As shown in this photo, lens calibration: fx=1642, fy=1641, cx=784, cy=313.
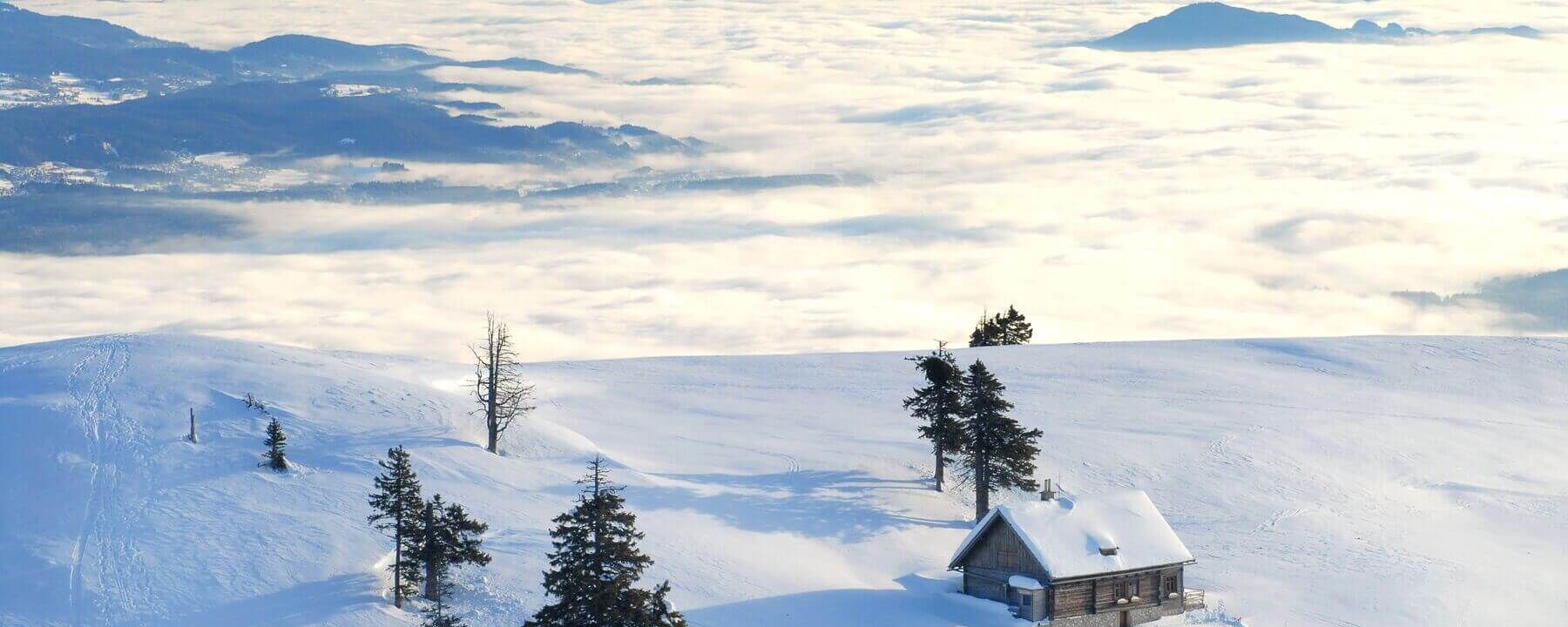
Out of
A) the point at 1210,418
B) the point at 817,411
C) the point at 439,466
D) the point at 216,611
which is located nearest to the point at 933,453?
the point at 817,411

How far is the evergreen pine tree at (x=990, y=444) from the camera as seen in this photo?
5897 cm

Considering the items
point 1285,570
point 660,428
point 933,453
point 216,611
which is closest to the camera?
point 216,611

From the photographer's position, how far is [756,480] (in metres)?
63.0

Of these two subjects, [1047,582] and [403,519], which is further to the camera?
[1047,582]

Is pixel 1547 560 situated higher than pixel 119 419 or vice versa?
pixel 119 419

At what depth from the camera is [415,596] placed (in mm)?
47656

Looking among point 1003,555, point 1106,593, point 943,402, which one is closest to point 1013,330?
point 943,402

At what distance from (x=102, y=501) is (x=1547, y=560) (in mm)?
49209

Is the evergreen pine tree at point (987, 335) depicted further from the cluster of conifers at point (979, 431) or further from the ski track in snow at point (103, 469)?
the ski track in snow at point (103, 469)

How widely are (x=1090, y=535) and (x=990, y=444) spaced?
9.48 meters

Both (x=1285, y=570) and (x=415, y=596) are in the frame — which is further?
(x=1285, y=570)

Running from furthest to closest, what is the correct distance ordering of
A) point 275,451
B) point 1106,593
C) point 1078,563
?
point 275,451 < point 1106,593 < point 1078,563

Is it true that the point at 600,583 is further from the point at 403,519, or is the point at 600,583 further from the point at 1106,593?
the point at 1106,593

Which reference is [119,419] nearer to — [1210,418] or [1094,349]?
[1210,418]
